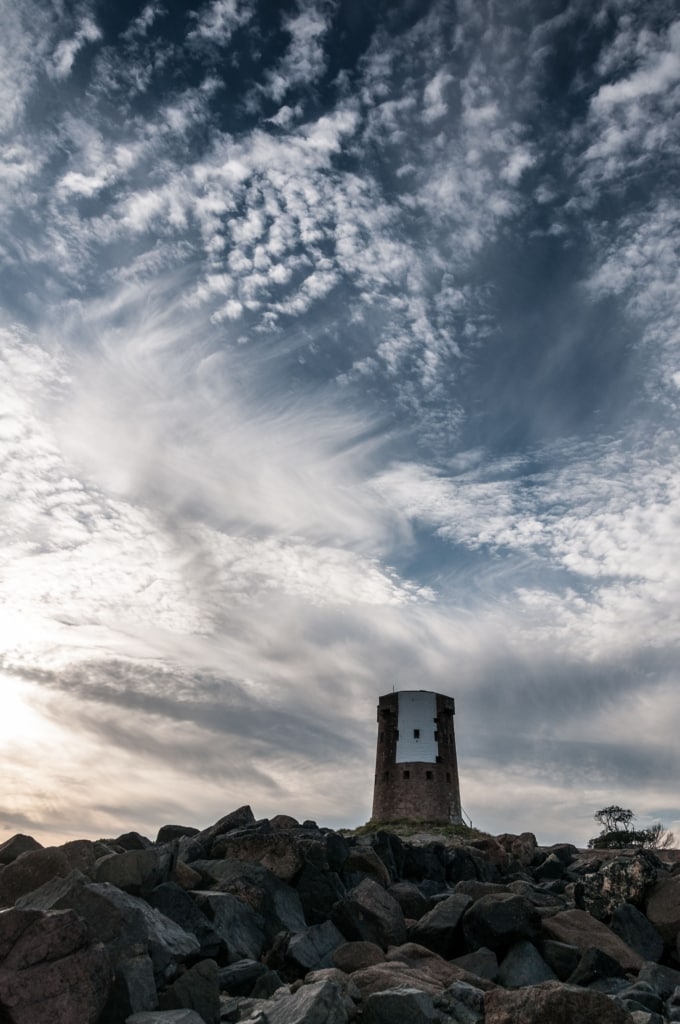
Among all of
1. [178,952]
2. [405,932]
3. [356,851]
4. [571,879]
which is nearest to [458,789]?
[571,879]

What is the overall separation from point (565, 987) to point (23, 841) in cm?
1088

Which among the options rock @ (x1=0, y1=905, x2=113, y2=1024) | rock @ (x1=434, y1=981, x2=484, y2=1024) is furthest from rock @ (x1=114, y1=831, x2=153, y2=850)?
rock @ (x1=434, y1=981, x2=484, y2=1024)

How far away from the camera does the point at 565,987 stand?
28.5 ft

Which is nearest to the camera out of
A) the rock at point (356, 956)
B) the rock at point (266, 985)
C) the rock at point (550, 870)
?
the rock at point (266, 985)

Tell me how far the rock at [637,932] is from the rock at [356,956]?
5673 mm

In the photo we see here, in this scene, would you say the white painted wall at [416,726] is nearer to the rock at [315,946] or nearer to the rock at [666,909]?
the rock at [666,909]

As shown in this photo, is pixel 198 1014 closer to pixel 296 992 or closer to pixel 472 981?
pixel 296 992

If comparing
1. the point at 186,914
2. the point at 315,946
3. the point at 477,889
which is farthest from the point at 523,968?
the point at 186,914

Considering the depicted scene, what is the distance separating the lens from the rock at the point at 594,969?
11516 mm

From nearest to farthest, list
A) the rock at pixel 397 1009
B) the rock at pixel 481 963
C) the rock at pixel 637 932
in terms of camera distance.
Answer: the rock at pixel 397 1009 → the rock at pixel 481 963 → the rock at pixel 637 932

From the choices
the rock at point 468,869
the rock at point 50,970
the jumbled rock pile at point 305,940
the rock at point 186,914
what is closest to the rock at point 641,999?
the jumbled rock pile at point 305,940

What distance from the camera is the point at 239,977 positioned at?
34.1ft

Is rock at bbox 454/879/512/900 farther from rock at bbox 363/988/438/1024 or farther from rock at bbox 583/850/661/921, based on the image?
rock at bbox 363/988/438/1024

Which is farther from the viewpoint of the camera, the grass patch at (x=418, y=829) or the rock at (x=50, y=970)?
the grass patch at (x=418, y=829)
